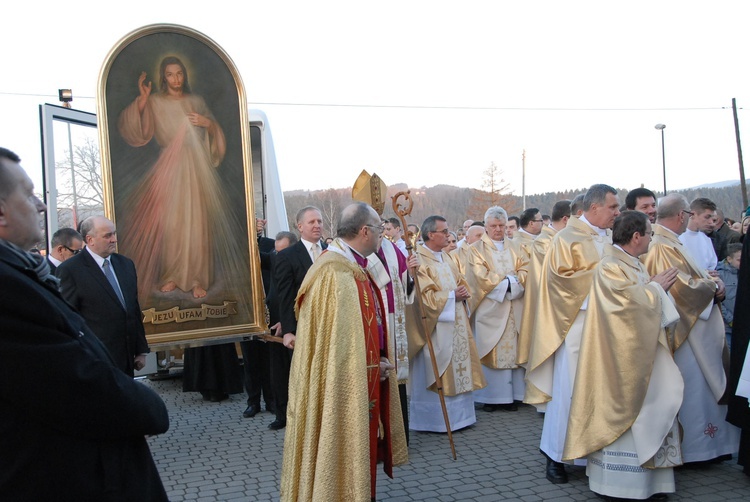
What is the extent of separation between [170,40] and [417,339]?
3790mm

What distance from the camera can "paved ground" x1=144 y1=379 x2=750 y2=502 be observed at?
192 inches

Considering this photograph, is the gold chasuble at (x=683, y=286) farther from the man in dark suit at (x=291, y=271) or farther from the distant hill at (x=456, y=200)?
the distant hill at (x=456, y=200)

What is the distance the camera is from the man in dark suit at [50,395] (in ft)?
5.73

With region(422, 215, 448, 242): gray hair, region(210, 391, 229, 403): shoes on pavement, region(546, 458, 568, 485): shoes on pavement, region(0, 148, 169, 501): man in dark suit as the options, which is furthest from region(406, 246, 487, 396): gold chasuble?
region(0, 148, 169, 501): man in dark suit

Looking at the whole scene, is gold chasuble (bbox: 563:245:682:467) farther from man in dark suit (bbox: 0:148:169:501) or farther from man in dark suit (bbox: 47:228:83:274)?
man in dark suit (bbox: 47:228:83:274)

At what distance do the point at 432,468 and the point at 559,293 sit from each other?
190cm

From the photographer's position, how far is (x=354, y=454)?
11.7 ft

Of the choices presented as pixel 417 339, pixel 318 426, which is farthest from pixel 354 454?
pixel 417 339

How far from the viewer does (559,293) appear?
5.19m

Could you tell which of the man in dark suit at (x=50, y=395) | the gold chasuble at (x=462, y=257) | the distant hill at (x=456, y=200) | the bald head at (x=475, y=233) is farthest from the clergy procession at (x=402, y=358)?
the distant hill at (x=456, y=200)

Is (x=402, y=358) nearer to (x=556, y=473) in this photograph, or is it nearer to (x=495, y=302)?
(x=556, y=473)

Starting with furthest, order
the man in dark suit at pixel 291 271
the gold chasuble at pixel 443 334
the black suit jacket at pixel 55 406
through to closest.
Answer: the gold chasuble at pixel 443 334, the man in dark suit at pixel 291 271, the black suit jacket at pixel 55 406

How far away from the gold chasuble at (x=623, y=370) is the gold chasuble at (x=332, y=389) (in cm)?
167

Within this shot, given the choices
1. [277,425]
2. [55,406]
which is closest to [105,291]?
[277,425]
